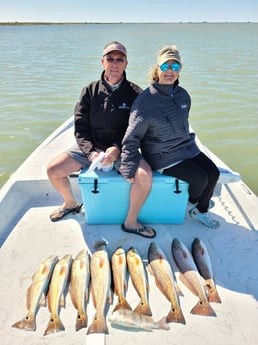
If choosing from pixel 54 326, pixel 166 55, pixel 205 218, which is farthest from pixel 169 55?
pixel 54 326

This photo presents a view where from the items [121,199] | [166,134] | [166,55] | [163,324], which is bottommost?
[163,324]

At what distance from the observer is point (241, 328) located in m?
2.25

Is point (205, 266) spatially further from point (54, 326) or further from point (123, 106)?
point (123, 106)

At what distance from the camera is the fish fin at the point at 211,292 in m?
2.47

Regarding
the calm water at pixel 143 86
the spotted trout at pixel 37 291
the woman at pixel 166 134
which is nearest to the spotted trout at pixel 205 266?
the woman at pixel 166 134

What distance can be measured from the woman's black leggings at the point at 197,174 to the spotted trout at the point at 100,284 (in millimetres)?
976

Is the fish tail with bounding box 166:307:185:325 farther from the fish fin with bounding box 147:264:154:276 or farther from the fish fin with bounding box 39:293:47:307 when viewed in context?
the fish fin with bounding box 39:293:47:307

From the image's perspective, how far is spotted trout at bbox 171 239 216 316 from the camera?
237 centimetres

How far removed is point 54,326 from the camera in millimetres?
2227

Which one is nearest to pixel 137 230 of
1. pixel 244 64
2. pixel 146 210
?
pixel 146 210

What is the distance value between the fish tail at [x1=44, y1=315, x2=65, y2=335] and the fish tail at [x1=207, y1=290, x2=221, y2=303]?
113 cm

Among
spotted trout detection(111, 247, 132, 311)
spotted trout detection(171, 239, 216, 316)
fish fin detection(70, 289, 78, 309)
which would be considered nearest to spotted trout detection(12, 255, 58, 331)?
fish fin detection(70, 289, 78, 309)

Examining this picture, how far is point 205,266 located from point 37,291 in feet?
4.60

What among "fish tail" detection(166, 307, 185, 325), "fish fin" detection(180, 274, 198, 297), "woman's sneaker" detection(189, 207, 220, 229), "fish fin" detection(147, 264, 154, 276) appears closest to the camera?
"fish tail" detection(166, 307, 185, 325)
